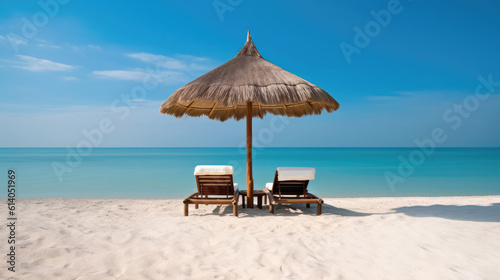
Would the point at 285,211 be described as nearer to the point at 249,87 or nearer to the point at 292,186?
the point at 292,186

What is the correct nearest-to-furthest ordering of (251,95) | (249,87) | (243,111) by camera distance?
(251,95), (249,87), (243,111)

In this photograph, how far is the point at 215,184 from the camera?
177 inches

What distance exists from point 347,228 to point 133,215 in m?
3.13

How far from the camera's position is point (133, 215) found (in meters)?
4.48

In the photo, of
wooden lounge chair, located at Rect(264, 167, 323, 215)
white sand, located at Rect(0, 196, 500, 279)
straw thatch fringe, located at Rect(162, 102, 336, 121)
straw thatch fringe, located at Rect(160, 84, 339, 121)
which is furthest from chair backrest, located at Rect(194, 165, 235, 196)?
straw thatch fringe, located at Rect(162, 102, 336, 121)

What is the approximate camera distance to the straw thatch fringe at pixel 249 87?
4.20 m

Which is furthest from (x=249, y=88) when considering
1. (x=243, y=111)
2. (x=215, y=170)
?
(x=243, y=111)

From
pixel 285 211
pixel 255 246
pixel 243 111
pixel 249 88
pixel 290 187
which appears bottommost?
pixel 285 211

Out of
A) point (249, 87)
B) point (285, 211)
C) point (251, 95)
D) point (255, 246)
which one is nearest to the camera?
point (255, 246)

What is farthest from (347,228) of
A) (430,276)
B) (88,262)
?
(88,262)

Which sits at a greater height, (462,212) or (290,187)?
(290,187)

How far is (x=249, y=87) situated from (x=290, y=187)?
1.69 metres

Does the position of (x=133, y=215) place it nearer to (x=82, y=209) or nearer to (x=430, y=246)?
(x=82, y=209)

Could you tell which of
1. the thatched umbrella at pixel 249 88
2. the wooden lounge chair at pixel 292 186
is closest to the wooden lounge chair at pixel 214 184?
the thatched umbrella at pixel 249 88
